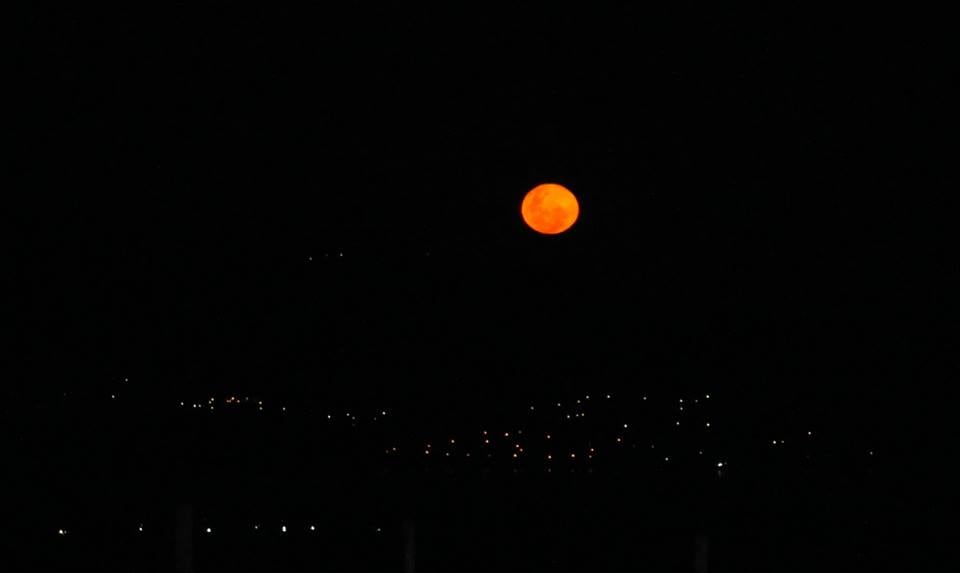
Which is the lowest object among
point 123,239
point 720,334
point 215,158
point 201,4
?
point 720,334

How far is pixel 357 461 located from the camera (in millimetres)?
2561

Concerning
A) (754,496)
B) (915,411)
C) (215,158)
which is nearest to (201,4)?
(215,158)

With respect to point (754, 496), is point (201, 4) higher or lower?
higher

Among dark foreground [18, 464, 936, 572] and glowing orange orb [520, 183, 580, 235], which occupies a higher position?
glowing orange orb [520, 183, 580, 235]

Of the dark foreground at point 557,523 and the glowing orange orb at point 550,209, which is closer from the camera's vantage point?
the dark foreground at point 557,523

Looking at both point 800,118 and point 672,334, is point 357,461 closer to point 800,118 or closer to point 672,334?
point 672,334

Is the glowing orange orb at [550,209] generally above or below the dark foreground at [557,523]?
above

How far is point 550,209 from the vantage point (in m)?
2.66

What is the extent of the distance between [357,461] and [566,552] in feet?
1.77

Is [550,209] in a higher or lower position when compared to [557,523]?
higher

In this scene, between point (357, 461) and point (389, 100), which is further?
point (389, 100)

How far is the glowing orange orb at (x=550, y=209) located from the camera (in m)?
2.65

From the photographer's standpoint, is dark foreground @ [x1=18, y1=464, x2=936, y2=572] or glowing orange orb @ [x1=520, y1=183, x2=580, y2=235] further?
glowing orange orb @ [x1=520, y1=183, x2=580, y2=235]

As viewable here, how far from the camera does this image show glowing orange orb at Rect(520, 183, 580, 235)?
2648 mm
